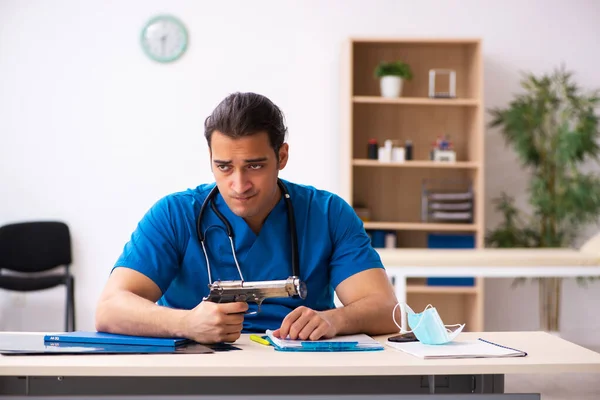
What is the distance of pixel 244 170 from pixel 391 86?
2979 mm

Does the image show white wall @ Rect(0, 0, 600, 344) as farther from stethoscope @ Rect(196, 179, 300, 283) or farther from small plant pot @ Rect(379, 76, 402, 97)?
stethoscope @ Rect(196, 179, 300, 283)

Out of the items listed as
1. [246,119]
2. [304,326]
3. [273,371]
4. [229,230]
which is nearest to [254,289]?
[304,326]

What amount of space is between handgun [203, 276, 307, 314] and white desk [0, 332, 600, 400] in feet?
0.34

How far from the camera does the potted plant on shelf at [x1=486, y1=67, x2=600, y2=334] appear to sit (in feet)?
15.3

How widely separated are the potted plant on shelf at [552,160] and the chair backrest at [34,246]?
8.66 ft

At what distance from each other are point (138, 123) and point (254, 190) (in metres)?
Result: 3.28

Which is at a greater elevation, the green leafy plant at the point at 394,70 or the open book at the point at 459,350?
the green leafy plant at the point at 394,70

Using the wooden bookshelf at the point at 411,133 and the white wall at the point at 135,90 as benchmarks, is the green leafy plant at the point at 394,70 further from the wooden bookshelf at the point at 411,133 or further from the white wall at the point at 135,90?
the white wall at the point at 135,90

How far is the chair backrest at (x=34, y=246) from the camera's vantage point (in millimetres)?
4621

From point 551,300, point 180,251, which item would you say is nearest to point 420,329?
point 180,251

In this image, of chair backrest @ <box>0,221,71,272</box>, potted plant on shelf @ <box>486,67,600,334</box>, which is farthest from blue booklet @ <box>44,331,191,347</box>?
potted plant on shelf @ <box>486,67,600,334</box>

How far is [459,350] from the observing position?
1.54m

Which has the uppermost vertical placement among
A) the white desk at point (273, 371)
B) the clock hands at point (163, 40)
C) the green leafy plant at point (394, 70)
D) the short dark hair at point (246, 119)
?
the clock hands at point (163, 40)

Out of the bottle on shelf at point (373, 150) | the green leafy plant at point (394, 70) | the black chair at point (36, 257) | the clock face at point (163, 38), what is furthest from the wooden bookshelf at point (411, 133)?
the black chair at point (36, 257)
